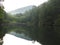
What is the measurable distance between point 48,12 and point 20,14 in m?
5.36

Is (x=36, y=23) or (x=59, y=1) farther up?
(x=59, y=1)

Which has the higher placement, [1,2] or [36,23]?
[1,2]

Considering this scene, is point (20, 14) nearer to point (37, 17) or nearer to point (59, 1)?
point (37, 17)

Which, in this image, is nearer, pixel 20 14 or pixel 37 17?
pixel 37 17

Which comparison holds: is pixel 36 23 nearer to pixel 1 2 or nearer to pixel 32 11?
pixel 32 11

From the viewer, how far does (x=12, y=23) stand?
63.0ft

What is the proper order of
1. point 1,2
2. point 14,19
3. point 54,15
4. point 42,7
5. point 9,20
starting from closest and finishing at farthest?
1. point 1,2
2. point 54,15
3. point 42,7
4. point 9,20
5. point 14,19

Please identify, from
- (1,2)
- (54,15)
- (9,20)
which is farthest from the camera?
(9,20)

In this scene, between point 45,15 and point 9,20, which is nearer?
point 45,15

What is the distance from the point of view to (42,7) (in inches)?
656

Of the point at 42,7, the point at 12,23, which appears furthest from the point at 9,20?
the point at 42,7

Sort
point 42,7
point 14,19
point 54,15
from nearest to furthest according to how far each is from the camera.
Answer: point 54,15 < point 42,7 < point 14,19

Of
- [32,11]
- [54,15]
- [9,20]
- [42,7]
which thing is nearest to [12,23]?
[9,20]

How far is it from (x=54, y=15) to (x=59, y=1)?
1054mm
